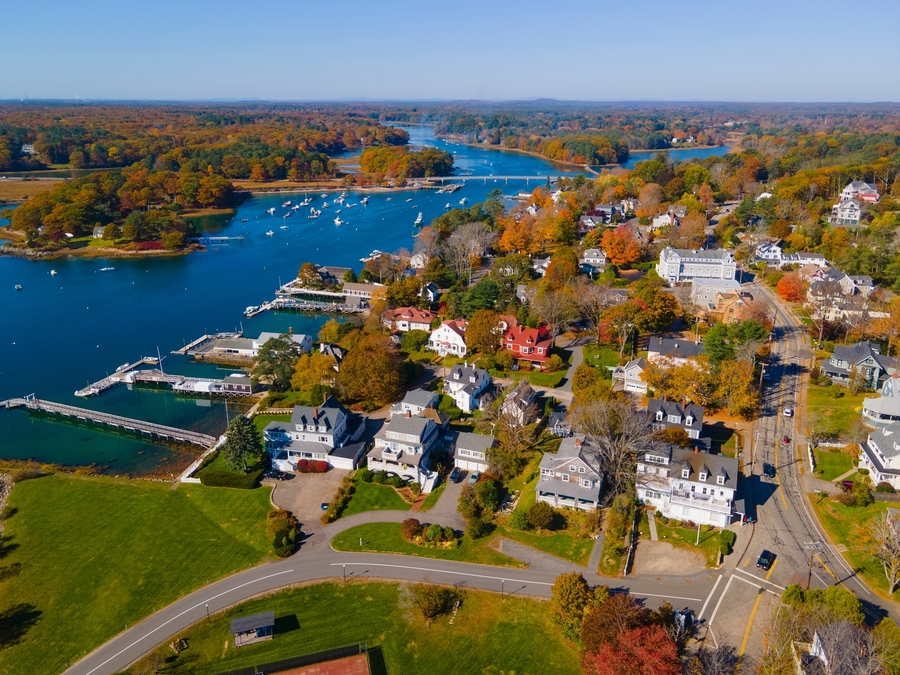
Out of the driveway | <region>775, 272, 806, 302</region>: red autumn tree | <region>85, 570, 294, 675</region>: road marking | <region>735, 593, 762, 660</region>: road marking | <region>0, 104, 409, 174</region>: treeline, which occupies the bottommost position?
<region>85, 570, 294, 675</region>: road marking

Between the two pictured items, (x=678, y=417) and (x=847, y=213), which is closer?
(x=678, y=417)

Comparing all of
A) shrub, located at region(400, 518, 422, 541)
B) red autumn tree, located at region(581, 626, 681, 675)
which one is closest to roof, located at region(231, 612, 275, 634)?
shrub, located at region(400, 518, 422, 541)

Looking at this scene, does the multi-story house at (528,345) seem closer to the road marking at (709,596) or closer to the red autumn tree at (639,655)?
the road marking at (709,596)

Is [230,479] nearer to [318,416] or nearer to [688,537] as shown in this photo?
[318,416]

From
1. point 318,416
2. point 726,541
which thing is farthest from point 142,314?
point 726,541

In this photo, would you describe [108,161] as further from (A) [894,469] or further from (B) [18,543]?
(A) [894,469]

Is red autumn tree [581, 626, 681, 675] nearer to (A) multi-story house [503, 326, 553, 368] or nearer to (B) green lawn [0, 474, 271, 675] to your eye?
(B) green lawn [0, 474, 271, 675]
